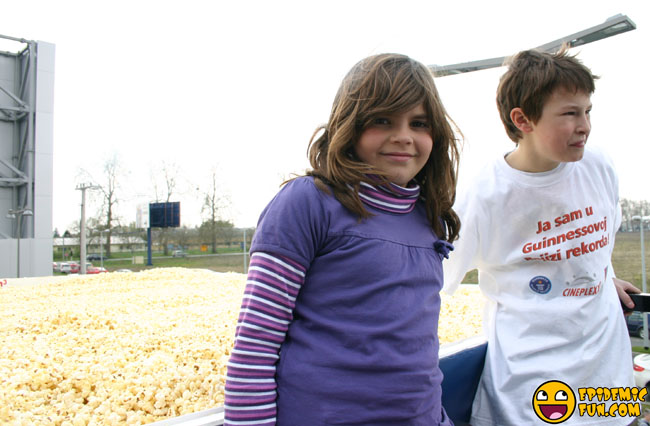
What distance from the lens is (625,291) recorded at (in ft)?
4.22

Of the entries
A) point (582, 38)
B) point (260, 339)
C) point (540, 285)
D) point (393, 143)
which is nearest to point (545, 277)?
point (540, 285)

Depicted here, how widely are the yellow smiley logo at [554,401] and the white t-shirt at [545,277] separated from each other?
15mm

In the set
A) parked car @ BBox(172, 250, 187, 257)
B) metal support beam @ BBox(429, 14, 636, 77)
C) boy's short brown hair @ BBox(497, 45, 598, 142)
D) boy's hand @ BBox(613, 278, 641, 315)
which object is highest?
metal support beam @ BBox(429, 14, 636, 77)

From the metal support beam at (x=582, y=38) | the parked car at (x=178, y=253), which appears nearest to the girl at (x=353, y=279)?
the metal support beam at (x=582, y=38)

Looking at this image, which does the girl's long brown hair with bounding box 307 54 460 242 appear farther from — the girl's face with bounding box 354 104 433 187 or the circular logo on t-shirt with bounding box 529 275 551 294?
the circular logo on t-shirt with bounding box 529 275 551 294

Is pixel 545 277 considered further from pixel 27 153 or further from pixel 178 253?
pixel 178 253

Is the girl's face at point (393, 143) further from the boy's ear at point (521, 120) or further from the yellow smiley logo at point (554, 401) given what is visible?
the yellow smiley logo at point (554, 401)

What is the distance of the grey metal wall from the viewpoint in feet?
40.4

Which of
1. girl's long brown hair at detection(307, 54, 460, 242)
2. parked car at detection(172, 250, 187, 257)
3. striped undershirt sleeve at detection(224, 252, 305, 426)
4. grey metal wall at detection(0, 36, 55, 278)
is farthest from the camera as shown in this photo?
parked car at detection(172, 250, 187, 257)

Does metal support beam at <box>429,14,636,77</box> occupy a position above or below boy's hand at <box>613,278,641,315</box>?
above

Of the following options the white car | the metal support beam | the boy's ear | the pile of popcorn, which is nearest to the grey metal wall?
the pile of popcorn

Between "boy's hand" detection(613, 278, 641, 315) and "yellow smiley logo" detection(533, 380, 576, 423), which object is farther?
"boy's hand" detection(613, 278, 641, 315)

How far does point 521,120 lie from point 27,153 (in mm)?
14330

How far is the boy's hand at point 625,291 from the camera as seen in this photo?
4.11 ft
